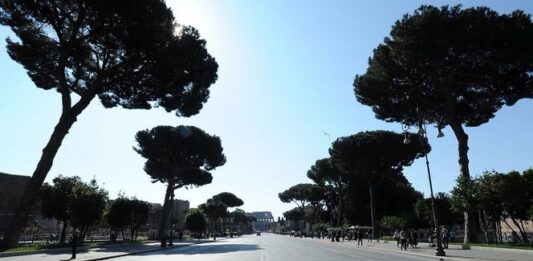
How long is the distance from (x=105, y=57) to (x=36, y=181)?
8671mm

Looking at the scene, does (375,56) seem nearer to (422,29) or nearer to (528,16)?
(422,29)

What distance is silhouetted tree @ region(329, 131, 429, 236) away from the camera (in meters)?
52.5

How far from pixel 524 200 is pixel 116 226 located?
36261mm

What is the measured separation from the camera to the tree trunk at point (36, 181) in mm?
22984

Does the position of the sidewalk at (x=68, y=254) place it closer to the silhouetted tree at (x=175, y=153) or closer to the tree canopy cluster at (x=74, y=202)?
the tree canopy cluster at (x=74, y=202)

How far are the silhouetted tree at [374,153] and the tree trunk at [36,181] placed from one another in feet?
115

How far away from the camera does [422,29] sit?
99.6 ft

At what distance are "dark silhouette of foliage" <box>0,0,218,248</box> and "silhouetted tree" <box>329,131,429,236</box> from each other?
27108mm

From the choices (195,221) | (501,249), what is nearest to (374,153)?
(501,249)

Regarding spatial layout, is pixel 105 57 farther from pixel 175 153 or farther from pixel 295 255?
pixel 175 153

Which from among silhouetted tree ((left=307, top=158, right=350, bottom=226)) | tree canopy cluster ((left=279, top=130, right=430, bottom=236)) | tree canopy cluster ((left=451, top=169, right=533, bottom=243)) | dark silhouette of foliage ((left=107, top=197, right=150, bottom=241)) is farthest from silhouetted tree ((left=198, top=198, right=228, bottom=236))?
tree canopy cluster ((left=451, top=169, right=533, bottom=243))

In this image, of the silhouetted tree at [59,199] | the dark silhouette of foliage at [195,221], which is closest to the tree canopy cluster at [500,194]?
the silhouetted tree at [59,199]

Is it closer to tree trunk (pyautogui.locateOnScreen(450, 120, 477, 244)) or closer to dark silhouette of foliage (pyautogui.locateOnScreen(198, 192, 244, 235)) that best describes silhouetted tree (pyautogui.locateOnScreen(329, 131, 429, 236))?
tree trunk (pyautogui.locateOnScreen(450, 120, 477, 244))

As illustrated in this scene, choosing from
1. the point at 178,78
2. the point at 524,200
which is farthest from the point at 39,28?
the point at 524,200
